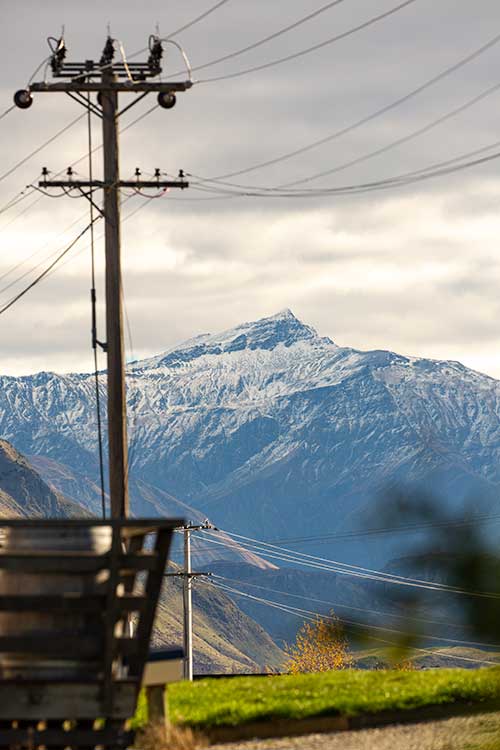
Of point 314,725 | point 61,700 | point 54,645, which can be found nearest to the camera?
point 54,645

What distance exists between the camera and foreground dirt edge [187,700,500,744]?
13016 millimetres

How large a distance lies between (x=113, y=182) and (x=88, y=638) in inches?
626

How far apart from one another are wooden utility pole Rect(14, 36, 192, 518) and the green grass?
315 inches

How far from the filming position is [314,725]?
13.1 metres

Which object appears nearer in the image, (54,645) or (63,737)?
(54,645)

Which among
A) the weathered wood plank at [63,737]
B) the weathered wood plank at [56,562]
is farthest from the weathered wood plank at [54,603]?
→ the weathered wood plank at [63,737]

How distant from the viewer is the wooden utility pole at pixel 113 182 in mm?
23438

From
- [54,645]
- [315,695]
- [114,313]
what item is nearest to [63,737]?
[54,645]

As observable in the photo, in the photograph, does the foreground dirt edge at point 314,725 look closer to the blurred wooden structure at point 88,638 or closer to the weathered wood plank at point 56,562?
the blurred wooden structure at point 88,638

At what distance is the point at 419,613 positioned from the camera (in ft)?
9.78

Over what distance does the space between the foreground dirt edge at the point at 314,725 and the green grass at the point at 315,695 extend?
0.06 metres

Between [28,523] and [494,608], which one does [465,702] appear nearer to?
[28,523]

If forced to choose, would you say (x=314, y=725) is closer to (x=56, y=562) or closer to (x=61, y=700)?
(x=61, y=700)

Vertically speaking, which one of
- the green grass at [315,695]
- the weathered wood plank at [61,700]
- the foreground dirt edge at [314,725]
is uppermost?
the weathered wood plank at [61,700]
